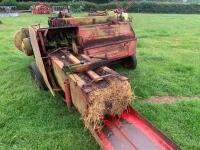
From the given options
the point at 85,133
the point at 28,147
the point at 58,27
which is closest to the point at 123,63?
the point at 58,27

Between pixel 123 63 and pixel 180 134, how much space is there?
312 centimetres

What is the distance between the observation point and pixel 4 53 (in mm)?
9320

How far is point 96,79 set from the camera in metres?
3.93

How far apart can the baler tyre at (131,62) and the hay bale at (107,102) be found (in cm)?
309

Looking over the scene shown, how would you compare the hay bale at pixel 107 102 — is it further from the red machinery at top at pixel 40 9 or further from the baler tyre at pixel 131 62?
the red machinery at top at pixel 40 9

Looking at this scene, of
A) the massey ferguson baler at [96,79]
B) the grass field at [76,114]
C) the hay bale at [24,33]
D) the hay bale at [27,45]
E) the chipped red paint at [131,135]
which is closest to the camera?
the chipped red paint at [131,135]

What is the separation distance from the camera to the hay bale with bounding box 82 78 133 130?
3697 mm

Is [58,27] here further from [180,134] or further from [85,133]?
[180,134]

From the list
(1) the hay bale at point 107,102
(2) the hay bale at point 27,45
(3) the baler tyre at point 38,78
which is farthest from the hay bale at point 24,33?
(1) the hay bale at point 107,102

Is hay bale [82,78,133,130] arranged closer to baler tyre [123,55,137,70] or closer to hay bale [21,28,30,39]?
baler tyre [123,55,137,70]

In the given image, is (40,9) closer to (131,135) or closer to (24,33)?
(24,33)

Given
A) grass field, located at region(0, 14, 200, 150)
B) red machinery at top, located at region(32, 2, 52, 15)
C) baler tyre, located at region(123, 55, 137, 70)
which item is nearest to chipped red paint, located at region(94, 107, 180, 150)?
grass field, located at region(0, 14, 200, 150)

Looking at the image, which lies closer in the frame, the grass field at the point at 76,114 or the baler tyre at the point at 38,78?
the grass field at the point at 76,114

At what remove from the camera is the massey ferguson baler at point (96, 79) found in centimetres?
371
